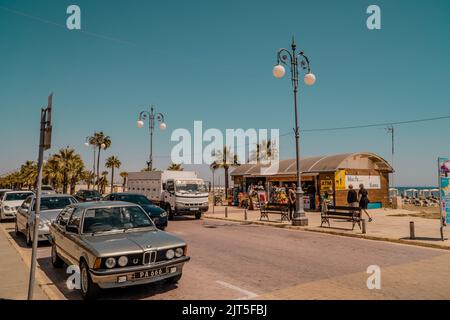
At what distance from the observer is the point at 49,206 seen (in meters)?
11.7

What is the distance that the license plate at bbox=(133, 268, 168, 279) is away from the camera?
5418 mm

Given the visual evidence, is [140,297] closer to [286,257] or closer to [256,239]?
[286,257]

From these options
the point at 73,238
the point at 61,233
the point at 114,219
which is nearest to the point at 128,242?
the point at 114,219

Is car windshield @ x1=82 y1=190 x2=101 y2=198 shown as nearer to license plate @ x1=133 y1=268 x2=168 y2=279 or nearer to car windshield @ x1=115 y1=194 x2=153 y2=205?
car windshield @ x1=115 y1=194 x2=153 y2=205

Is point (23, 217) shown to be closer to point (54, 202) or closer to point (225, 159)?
point (54, 202)

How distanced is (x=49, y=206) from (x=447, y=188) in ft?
47.3

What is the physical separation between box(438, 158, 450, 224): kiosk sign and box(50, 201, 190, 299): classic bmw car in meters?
10.1

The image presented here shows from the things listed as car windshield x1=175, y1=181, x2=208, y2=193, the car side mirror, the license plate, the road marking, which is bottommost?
the road marking

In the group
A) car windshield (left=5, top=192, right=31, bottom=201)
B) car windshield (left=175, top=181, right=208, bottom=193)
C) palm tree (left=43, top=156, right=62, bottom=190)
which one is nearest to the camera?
car windshield (left=5, top=192, right=31, bottom=201)

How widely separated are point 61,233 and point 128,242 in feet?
8.10

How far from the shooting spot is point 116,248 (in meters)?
5.48

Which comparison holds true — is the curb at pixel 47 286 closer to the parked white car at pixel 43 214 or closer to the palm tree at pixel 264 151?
the parked white car at pixel 43 214

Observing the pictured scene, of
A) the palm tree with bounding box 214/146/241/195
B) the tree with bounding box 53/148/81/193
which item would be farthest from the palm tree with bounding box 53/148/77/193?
the palm tree with bounding box 214/146/241/195
